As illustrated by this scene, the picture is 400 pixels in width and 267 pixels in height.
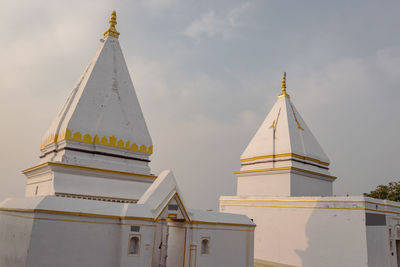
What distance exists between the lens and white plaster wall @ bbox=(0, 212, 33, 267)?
7871mm

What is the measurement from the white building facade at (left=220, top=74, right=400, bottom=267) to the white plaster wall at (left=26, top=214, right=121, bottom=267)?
726 cm

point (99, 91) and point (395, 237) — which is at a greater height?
point (99, 91)

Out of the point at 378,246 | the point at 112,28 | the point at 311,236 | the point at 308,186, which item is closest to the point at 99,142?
the point at 112,28

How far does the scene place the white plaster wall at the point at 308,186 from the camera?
1593 centimetres

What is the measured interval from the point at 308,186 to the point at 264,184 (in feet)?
6.88

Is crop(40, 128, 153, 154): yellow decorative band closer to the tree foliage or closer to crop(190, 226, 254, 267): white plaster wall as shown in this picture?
crop(190, 226, 254, 267): white plaster wall

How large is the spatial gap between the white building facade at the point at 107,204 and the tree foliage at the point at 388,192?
20.2 meters

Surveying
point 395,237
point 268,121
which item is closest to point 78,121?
point 268,121

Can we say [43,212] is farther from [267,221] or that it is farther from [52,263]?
[267,221]

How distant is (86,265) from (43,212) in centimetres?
163

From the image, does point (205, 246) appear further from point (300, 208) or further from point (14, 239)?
point (300, 208)

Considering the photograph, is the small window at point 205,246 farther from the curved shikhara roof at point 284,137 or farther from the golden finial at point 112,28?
the golden finial at point 112,28

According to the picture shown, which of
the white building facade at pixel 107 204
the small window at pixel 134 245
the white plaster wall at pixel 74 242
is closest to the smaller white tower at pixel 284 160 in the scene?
the white building facade at pixel 107 204

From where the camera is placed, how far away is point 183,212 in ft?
32.3
